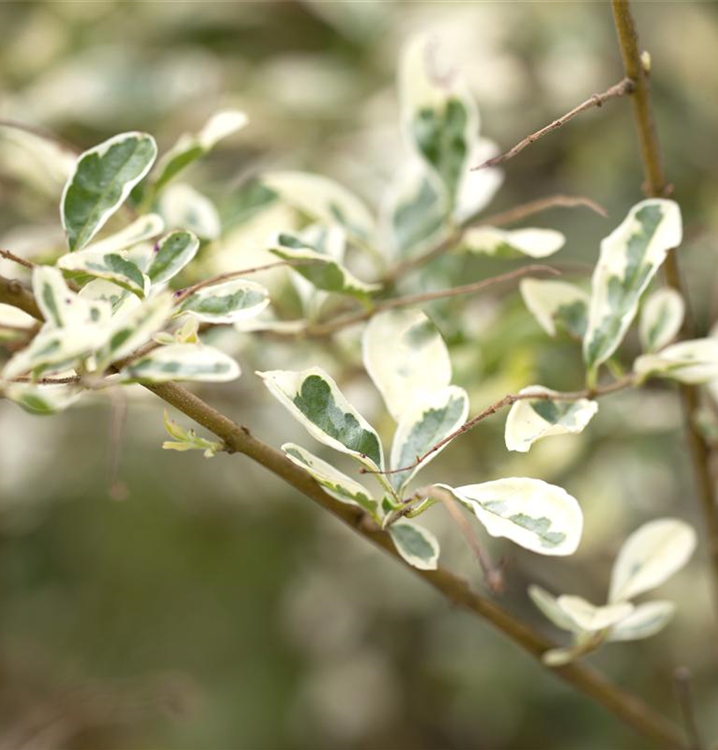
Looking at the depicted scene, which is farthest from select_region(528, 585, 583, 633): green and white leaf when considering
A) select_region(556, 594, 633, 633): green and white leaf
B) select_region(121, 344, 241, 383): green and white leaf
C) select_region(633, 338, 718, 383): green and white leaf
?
select_region(121, 344, 241, 383): green and white leaf

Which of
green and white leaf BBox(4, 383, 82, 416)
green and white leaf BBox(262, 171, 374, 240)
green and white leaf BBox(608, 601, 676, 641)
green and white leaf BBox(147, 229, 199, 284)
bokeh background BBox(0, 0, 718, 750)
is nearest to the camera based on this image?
green and white leaf BBox(4, 383, 82, 416)

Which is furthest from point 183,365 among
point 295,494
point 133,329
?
point 295,494

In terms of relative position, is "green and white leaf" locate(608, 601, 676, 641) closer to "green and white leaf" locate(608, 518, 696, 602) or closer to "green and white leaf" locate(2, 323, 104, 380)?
"green and white leaf" locate(608, 518, 696, 602)

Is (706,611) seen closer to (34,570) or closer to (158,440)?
(158,440)

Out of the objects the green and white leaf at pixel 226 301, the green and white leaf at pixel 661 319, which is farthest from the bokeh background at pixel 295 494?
the green and white leaf at pixel 226 301

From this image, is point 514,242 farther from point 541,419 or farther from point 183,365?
point 183,365
